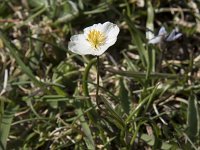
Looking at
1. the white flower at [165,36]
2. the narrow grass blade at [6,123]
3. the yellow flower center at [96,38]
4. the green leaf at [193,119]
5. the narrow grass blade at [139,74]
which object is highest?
the yellow flower center at [96,38]

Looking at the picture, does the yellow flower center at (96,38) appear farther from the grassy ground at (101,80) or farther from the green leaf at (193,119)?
the green leaf at (193,119)

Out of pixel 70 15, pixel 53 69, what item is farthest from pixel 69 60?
pixel 70 15

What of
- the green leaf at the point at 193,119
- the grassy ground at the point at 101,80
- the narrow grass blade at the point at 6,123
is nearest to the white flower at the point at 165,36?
the grassy ground at the point at 101,80

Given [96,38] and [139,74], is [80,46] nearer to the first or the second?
[96,38]

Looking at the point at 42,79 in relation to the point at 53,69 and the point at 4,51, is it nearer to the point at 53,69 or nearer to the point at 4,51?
the point at 53,69

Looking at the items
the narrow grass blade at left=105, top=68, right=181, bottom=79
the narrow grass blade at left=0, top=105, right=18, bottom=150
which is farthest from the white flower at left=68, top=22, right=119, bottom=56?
the narrow grass blade at left=0, top=105, right=18, bottom=150

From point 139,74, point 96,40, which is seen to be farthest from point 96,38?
point 139,74
